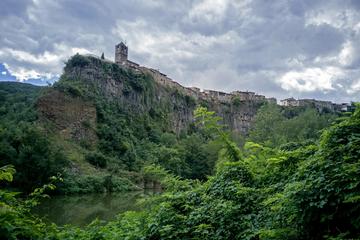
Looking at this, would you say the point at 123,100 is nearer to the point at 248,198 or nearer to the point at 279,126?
the point at 279,126

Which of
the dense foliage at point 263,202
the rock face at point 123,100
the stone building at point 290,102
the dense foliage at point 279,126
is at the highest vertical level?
the stone building at point 290,102

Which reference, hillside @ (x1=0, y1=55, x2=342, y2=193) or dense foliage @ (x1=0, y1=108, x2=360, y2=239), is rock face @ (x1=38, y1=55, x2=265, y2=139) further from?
dense foliage @ (x1=0, y1=108, x2=360, y2=239)

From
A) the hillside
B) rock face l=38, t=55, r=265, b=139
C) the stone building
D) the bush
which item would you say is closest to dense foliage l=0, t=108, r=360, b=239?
the hillside

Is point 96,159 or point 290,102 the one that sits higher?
point 290,102

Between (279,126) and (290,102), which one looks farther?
(290,102)

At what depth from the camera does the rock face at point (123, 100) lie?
176 feet

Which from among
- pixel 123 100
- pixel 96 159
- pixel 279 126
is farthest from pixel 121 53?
pixel 279 126

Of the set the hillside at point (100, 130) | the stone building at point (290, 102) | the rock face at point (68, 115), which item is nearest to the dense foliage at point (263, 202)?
the hillside at point (100, 130)

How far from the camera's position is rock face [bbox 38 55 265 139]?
53500mm

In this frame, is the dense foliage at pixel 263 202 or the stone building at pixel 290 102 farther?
the stone building at pixel 290 102

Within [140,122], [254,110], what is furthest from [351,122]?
[254,110]

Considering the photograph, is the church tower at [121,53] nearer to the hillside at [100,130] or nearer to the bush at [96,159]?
the hillside at [100,130]

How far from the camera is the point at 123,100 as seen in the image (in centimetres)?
7238

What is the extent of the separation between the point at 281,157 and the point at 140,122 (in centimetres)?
6859
